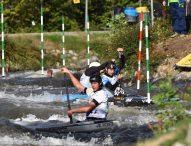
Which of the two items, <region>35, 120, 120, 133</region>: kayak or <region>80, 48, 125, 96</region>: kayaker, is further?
<region>80, 48, 125, 96</region>: kayaker

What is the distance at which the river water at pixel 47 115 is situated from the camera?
9.84 meters

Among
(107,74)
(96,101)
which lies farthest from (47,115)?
(96,101)

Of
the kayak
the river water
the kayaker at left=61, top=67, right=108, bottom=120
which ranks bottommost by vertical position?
the river water

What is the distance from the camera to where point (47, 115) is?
13.0 metres

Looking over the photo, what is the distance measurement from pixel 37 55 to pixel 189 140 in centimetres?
2060

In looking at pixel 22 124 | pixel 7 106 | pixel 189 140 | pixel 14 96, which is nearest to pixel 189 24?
pixel 14 96

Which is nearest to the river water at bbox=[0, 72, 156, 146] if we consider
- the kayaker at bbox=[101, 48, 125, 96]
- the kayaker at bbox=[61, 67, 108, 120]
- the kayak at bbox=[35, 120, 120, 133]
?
the kayak at bbox=[35, 120, 120, 133]

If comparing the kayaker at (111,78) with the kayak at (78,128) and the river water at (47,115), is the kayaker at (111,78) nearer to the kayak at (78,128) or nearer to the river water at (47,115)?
the river water at (47,115)

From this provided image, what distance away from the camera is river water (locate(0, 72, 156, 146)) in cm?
984

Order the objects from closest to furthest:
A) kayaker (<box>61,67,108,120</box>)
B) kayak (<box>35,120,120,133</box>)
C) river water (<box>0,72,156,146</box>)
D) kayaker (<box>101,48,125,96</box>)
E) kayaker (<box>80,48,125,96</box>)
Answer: river water (<box>0,72,156,146</box>), kayak (<box>35,120,120,133</box>), kayaker (<box>61,67,108,120</box>), kayaker (<box>80,48,125,96</box>), kayaker (<box>101,48,125,96</box>)

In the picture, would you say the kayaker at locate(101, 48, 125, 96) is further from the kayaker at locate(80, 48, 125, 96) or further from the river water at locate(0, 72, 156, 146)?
the river water at locate(0, 72, 156, 146)

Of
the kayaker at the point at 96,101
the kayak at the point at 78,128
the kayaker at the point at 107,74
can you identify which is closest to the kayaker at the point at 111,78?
the kayaker at the point at 107,74

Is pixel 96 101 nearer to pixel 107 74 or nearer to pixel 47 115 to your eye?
pixel 47 115

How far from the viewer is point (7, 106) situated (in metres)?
14.2
